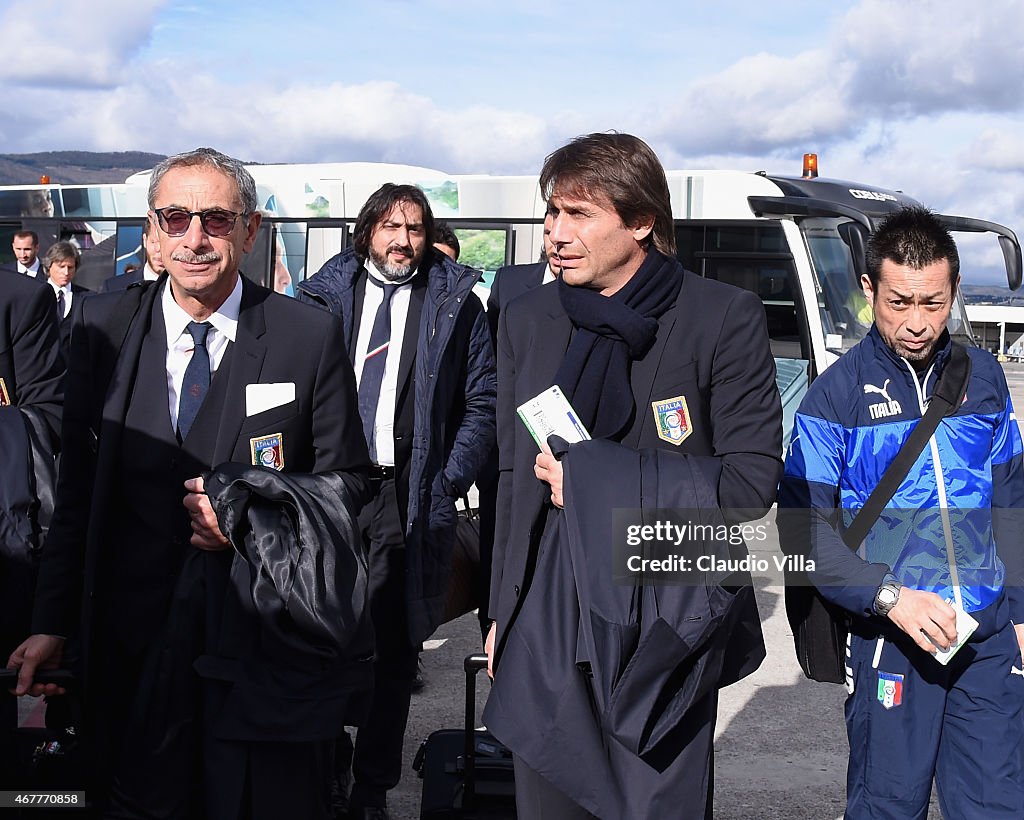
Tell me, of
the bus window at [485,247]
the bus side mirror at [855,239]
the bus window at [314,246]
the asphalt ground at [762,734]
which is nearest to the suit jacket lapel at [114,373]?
the asphalt ground at [762,734]

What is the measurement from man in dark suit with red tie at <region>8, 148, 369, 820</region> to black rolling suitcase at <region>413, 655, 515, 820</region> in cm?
78

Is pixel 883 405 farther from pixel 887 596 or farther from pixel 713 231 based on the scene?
pixel 713 231

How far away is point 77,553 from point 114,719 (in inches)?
15.9

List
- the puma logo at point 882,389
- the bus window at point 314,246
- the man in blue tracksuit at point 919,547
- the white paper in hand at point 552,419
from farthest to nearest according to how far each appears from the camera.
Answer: the bus window at point 314,246, the puma logo at point 882,389, the man in blue tracksuit at point 919,547, the white paper in hand at point 552,419

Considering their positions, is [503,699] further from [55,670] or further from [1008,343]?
[1008,343]

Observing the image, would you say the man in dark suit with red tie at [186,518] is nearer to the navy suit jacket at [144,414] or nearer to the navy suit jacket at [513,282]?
the navy suit jacket at [144,414]

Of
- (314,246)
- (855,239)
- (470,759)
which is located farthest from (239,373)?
(314,246)

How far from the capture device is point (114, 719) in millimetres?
2850

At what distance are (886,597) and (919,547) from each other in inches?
7.9

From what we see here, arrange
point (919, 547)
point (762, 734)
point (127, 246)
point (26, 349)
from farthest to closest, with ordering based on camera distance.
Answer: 1. point (127, 246)
2. point (762, 734)
3. point (26, 349)
4. point (919, 547)

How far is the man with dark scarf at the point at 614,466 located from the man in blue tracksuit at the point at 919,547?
50cm

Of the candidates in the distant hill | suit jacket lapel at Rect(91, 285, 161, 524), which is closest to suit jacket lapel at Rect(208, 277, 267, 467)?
suit jacket lapel at Rect(91, 285, 161, 524)

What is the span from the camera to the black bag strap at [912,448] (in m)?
3.08

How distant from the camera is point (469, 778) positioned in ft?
12.1
